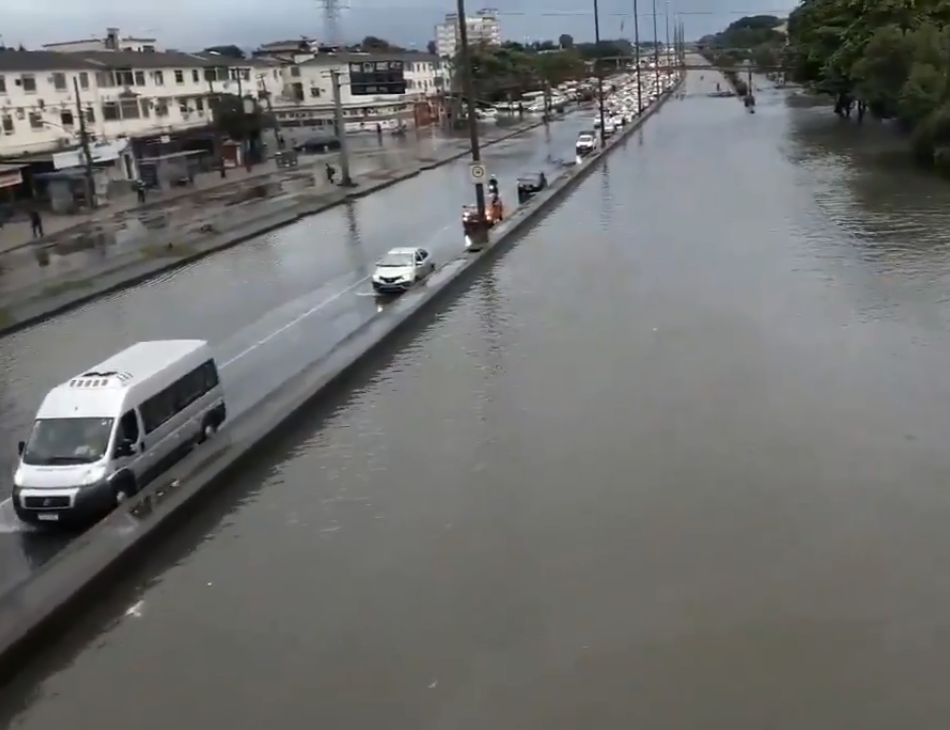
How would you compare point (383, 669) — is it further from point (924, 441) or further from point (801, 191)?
point (801, 191)

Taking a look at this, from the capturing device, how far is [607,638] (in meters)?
7.18

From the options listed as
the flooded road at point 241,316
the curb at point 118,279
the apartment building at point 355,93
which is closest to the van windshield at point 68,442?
the flooded road at point 241,316

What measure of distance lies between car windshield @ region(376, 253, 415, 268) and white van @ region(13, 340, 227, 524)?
871cm

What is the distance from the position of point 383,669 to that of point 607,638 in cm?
151

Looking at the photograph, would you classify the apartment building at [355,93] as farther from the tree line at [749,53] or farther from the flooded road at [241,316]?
the flooded road at [241,316]

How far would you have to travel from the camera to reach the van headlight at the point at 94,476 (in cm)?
Answer: 937

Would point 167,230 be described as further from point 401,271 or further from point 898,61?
point 898,61

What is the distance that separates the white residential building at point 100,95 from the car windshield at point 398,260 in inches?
886

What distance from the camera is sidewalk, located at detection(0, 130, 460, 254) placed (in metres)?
31.2

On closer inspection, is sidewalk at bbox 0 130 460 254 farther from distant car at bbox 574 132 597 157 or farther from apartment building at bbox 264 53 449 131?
apartment building at bbox 264 53 449 131

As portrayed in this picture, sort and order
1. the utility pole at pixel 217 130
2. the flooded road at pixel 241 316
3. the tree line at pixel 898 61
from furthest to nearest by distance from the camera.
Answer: the utility pole at pixel 217 130 < the tree line at pixel 898 61 < the flooded road at pixel 241 316

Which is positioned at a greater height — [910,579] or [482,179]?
[482,179]

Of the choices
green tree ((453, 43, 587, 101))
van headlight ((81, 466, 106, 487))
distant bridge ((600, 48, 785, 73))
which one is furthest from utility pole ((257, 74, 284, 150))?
distant bridge ((600, 48, 785, 73))

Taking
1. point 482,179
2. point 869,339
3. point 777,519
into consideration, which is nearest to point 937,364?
point 869,339
